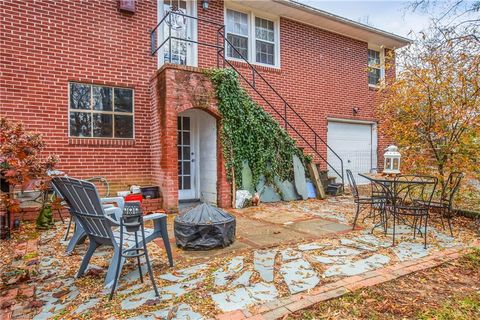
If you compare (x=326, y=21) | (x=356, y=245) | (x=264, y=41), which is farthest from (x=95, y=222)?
(x=326, y=21)

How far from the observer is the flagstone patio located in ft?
8.15

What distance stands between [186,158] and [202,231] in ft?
13.2

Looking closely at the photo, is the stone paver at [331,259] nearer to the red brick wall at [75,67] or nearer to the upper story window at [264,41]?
the red brick wall at [75,67]

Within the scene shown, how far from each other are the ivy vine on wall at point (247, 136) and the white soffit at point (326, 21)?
8.77 ft

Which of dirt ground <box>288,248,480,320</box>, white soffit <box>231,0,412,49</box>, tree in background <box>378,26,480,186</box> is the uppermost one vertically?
white soffit <box>231,0,412,49</box>

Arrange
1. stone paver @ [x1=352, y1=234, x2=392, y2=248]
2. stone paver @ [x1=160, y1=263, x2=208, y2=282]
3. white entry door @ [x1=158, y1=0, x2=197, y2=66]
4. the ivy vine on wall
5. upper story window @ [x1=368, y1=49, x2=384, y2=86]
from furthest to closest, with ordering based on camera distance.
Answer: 1. upper story window @ [x1=368, y1=49, x2=384, y2=86]
2. white entry door @ [x1=158, y1=0, x2=197, y2=66]
3. the ivy vine on wall
4. stone paver @ [x1=352, y1=234, x2=392, y2=248]
5. stone paver @ [x1=160, y1=263, x2=208, y2=282]

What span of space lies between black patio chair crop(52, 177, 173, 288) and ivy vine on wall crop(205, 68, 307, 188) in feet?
12.8

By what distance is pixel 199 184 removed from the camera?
7.92 metres

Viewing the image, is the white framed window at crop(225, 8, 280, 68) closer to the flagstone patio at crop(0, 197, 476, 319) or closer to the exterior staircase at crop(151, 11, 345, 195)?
the exterior staircase at crop(151, 11, 345, 195)

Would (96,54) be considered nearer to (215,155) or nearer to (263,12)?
(215,155)

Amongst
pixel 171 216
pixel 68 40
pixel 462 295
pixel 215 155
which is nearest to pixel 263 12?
pixel 215 155

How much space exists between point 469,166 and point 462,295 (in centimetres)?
342

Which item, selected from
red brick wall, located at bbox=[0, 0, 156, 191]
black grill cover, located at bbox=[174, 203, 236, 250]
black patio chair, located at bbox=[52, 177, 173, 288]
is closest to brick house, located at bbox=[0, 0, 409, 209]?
red brick wall, located at bbox=[0, 0, 156, 191]

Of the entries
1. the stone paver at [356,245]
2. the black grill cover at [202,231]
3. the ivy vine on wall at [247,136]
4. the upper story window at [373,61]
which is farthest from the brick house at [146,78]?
the stone paver at [356,245]
